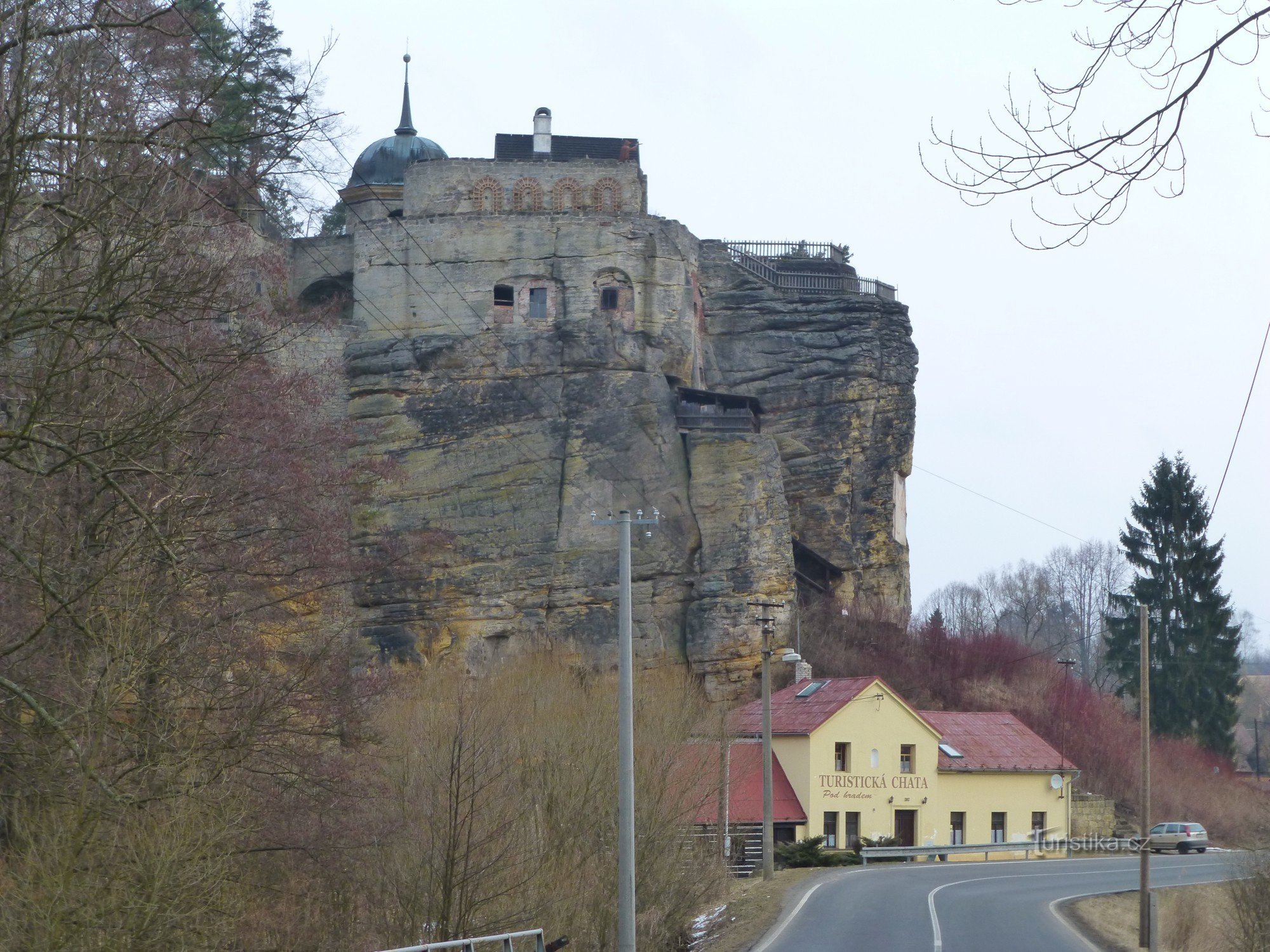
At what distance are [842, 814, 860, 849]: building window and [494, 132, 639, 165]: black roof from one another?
26.4m

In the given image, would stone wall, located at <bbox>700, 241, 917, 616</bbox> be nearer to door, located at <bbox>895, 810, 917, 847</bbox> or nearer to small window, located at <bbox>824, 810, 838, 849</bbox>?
door, located at <bbox>895, 810, 917, 847</bbox>

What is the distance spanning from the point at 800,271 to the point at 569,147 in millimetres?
10236

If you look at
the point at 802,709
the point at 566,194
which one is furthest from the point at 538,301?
the point at 802,709

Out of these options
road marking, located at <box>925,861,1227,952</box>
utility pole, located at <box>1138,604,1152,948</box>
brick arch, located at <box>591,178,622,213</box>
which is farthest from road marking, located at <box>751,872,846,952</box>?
brick arch, located at <box>591,178,622,213</box>

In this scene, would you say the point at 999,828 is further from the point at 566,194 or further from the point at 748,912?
the point at 566,194

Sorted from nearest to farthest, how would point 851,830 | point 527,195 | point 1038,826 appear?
point 851,830
point 1038,826
point 527,195

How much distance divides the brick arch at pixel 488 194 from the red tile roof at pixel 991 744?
2212cm

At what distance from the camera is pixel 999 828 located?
151 ft

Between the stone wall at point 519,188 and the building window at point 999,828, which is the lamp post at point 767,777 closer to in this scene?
the building window at point 999,828

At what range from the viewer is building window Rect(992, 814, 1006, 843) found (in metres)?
45.6

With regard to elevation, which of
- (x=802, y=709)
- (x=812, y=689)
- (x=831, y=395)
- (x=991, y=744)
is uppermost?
(x=831, y=395)

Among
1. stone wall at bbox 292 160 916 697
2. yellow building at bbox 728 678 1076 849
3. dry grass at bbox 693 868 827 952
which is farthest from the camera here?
stone wall at bbox 292 160 916 697

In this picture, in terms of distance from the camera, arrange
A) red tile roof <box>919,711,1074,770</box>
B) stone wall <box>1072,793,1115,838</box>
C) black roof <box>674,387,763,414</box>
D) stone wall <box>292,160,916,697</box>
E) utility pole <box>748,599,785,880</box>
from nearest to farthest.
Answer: utility pole <box>748,599,785,880</box>
red tile roof <box>919,711,1074,770</box>
stone wall <box>1072,793,1115,838</box>
stone wall <box>292,160,916,697</box>
black roof <box>674,387,763,414</box>

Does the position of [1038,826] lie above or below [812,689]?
below
